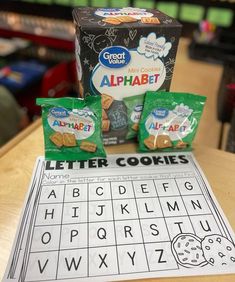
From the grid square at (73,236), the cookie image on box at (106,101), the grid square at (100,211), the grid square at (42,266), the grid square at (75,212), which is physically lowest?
the grid square at (42,266)

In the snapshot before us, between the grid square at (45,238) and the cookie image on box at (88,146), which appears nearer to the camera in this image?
the grid square at (45,238)

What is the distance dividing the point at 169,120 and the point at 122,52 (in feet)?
0.57

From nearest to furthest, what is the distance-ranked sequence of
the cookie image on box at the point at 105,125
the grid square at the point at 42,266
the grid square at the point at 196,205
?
1. the grid square at the point at 42,266
2. the grid square at the point at 196,205
3. the cookie image on box at the point at 105,125

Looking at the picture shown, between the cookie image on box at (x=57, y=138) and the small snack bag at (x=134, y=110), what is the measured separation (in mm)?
148

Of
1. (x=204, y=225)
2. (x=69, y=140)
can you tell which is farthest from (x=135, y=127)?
(x=204, y=225)

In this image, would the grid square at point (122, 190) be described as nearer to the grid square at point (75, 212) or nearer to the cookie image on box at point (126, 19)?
the grid square at point (75, 212)

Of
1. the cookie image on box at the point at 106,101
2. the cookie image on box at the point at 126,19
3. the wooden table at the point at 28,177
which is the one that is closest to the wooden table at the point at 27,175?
the wooden table at the point at 28,177

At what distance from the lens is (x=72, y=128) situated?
1.82ft

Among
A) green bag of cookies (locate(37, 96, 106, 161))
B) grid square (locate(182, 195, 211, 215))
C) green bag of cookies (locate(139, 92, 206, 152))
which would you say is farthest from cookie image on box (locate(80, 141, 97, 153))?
grid square (locate(182, 195, 211, 215))

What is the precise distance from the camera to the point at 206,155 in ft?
2.03

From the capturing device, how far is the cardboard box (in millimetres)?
486

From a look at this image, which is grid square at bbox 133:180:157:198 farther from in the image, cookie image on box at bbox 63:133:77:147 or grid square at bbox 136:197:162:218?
cookie image on box at bbox 63:133:77:147

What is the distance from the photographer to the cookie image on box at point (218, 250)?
16.0 inches

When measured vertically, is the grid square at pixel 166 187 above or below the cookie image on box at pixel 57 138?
below
